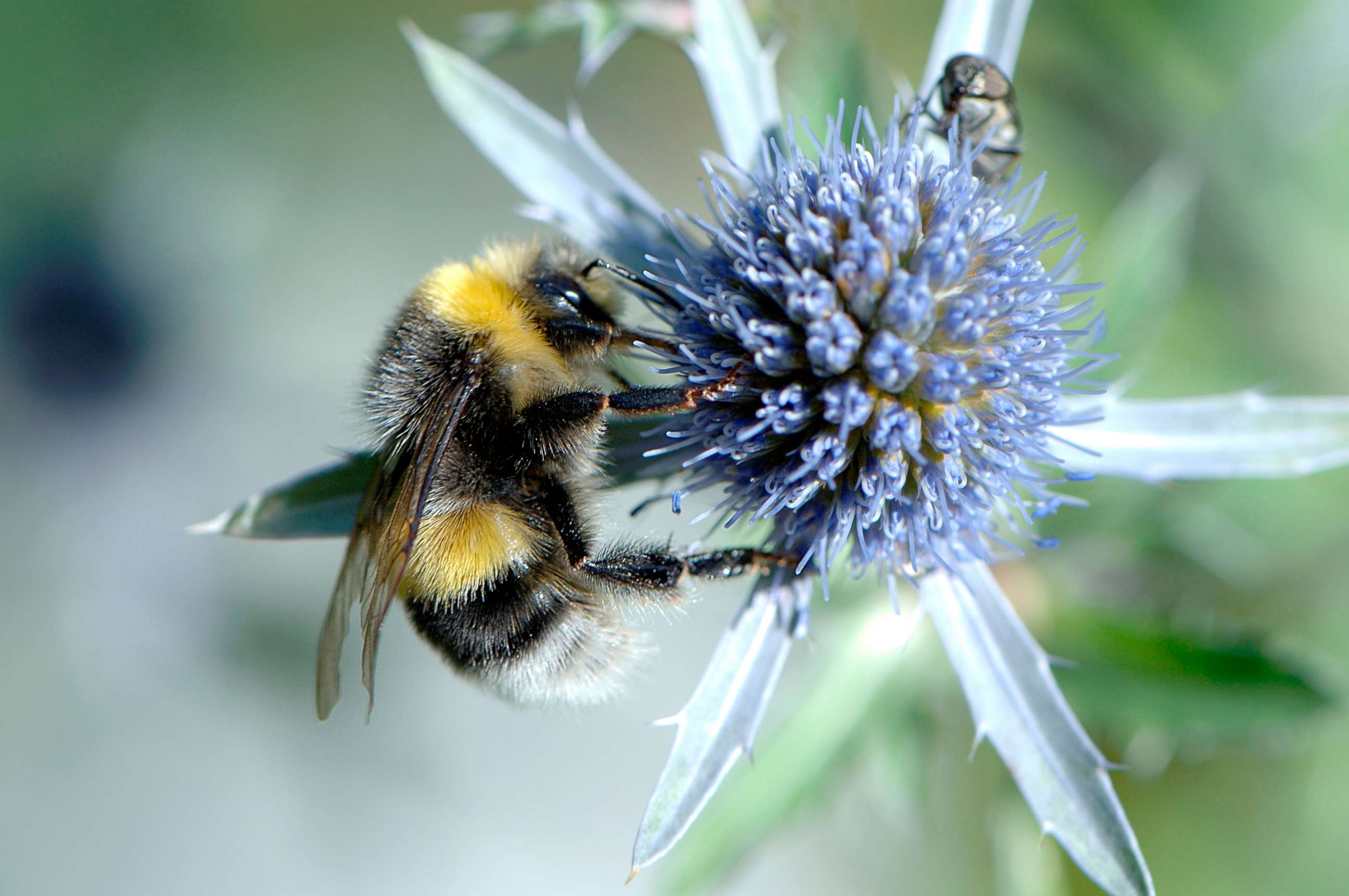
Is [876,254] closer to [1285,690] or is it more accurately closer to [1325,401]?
[1325,401]

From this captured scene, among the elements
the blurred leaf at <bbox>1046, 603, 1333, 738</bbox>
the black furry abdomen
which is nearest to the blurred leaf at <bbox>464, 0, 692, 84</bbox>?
the black furry abdomen

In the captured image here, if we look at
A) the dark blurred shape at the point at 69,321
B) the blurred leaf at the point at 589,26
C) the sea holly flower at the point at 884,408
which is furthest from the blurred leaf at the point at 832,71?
the dark blurred shape at the point at 69,321

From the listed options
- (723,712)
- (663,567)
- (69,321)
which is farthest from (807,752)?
(69,321)

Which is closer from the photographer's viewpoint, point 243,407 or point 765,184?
point 765,184

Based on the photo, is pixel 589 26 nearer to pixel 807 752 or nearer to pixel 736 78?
pixel 736 78

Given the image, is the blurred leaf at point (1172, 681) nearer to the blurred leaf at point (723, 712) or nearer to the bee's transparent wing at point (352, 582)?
the blurred leaf at point (723, 712)

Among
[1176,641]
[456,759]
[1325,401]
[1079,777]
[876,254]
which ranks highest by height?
[1325,401]

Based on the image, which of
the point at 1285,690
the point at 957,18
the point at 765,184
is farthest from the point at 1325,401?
the point at 765,184
